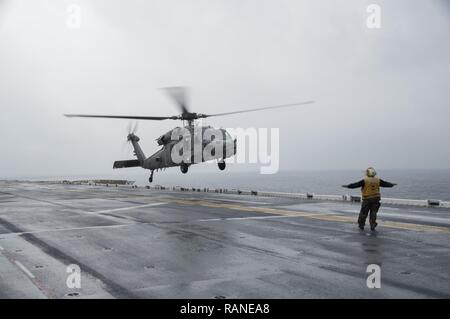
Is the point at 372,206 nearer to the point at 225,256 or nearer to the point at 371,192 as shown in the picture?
the point at 371,192

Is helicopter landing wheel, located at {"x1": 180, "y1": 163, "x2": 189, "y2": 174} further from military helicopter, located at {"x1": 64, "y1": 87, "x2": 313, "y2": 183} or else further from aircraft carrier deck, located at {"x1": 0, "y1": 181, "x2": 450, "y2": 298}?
aircraft carrier deck, located at {"x1": 0, "y1": 181, "x2": 450, "y2": 298}

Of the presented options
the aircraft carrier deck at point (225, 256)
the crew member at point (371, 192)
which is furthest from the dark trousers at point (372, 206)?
the aircraft carrier deck at point (225, 256)

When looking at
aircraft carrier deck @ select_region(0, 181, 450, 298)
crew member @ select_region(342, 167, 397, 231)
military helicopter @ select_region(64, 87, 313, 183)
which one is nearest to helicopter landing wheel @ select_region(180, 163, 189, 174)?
military helicopter @ select_region(64, 87, 313, 183)

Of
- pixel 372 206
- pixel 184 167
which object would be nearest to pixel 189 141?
pixel 184 167

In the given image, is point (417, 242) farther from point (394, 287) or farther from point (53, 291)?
point (53, 291)

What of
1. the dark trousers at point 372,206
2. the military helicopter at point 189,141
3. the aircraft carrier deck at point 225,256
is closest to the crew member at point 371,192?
the dark trousers at point 372,206

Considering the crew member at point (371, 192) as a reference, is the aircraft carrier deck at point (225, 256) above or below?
below

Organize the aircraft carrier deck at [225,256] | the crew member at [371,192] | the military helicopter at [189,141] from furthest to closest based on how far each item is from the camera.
→ the military helicopter at [189,141] < the crew member at [371,192] < the aircraft carrier deck at [225,256]

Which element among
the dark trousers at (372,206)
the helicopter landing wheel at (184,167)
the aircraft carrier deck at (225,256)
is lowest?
the aircraft carrier deck at (225,256)

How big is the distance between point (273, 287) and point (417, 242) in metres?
5.74

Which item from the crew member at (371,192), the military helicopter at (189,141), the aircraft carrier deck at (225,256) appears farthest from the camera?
the military helicopter at (189,141)

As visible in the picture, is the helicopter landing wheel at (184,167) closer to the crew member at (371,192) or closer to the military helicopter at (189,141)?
the military helicopter at (189,141)

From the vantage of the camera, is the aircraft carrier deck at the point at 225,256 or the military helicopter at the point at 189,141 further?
the military helicopter at the point at 189,141

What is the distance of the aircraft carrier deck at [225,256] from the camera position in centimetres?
714
